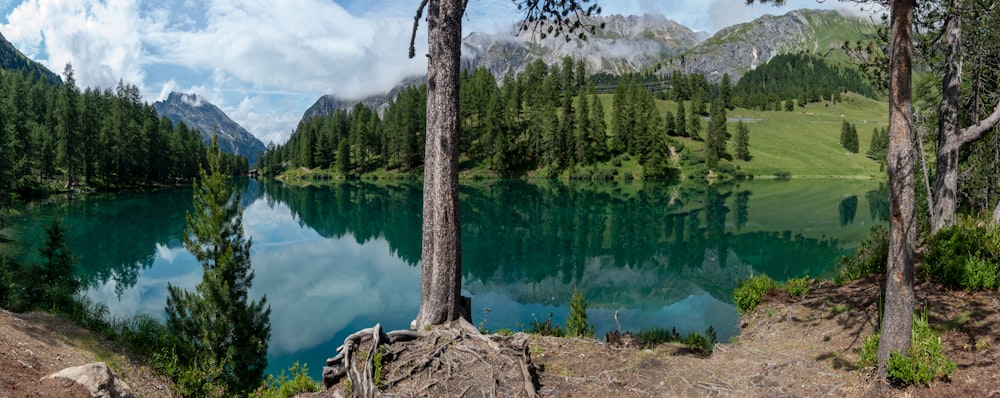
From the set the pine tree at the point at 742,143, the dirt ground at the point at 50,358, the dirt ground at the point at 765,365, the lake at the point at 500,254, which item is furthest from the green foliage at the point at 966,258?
the pine tree at the point at 742,143

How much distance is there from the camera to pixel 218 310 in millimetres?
12492

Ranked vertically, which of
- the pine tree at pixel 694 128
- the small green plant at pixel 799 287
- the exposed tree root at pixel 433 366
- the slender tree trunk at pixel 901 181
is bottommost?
the small green plant at pixel 799 287

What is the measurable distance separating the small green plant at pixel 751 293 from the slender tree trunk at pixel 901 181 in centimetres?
606

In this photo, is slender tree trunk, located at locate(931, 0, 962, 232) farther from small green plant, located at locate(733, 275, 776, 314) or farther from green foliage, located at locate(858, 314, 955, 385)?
green foliage, located at locate(858, 314, 955, 385)

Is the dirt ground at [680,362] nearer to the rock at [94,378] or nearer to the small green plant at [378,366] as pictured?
the small green plant at [378,366]

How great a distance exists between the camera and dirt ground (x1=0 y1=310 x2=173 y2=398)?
707cm

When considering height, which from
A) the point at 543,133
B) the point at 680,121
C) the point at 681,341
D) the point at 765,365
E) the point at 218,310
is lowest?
the point at 681,341

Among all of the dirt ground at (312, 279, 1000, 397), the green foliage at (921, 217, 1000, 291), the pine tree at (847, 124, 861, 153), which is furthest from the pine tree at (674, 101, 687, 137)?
the dirt ground at (312, 279, 1000, 397)

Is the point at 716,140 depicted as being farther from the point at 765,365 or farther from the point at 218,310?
the point at 218,310

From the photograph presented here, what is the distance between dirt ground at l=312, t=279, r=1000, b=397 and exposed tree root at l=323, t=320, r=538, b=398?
2 centimetres

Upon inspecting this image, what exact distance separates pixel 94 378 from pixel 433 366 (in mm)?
5462

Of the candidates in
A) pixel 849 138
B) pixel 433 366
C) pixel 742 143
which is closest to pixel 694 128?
pixel 742 143

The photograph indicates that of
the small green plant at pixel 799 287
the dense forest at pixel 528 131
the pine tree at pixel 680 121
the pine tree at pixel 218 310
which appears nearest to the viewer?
the small green plant at pixel 799 287

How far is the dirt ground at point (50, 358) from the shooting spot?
279 inches
